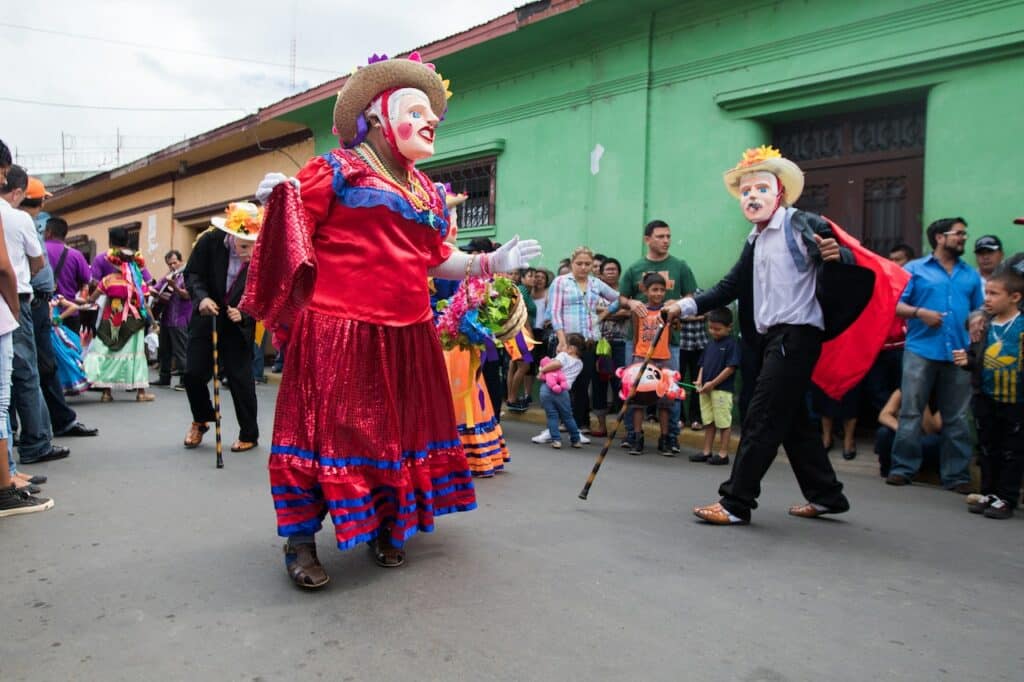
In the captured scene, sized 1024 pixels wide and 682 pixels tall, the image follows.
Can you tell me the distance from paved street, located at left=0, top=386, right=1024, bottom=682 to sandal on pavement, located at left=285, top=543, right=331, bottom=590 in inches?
2.0

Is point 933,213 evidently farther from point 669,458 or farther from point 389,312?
point 389,312

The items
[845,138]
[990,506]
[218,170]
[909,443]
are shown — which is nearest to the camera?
[990,506]

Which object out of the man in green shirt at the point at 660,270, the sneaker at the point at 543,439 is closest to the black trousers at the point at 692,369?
the man in green shirt at the point at 660,270

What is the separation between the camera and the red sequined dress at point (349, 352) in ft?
10.8

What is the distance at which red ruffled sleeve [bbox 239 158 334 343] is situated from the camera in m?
3.26

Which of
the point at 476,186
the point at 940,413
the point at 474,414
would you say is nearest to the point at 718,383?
the point at 940,413

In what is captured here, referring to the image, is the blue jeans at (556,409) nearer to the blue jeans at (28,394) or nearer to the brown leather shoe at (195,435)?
the brown leather shoe at (195,435)

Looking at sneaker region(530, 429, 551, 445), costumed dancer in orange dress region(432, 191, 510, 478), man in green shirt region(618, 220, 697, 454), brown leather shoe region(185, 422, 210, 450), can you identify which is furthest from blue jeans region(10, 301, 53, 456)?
man in green shirt region(618, 220, 697, 454)

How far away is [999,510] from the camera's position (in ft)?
16.3

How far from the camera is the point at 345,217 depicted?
136 inches

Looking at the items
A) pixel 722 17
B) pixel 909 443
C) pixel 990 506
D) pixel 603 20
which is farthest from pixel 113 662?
pixel 603 20

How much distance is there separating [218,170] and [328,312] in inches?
676

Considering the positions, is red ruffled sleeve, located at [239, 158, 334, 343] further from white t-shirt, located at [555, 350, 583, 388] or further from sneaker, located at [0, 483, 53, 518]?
white t-shirt, located at [555, 350, 583, 388]

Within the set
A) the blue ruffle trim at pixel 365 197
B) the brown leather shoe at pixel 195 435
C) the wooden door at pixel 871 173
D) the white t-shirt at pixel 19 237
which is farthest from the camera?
the wooden door at pixel 871 173
